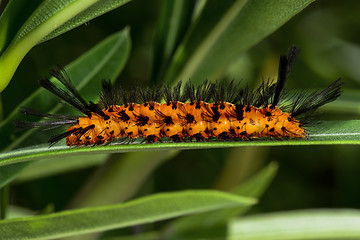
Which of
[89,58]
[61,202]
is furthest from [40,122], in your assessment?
[61,202]

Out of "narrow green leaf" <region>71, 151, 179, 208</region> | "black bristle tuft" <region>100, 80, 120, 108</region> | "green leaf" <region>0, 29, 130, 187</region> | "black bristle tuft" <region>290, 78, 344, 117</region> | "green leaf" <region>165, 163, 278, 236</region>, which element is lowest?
"green leaf" <region>165, 163, 278, 236</region>

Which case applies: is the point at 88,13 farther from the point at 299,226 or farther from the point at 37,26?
the point at 299,226

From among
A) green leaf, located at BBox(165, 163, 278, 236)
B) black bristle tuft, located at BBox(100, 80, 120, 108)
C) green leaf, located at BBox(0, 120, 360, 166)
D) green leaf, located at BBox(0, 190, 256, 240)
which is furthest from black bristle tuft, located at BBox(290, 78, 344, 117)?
black bristle tuft, located at BBox(100, 80, 120, 108)

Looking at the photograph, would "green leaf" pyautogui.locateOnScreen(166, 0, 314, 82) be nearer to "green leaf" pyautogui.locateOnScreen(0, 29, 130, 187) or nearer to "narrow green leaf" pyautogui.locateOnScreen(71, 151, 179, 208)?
"green leaf" pyautogui.locateOnScreen(0, 29, 130, 187)

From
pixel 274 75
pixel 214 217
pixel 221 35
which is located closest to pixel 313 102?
pixel 221 35

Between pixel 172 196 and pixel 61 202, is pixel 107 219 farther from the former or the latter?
pixel 61 202

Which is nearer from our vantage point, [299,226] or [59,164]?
[299,226]
